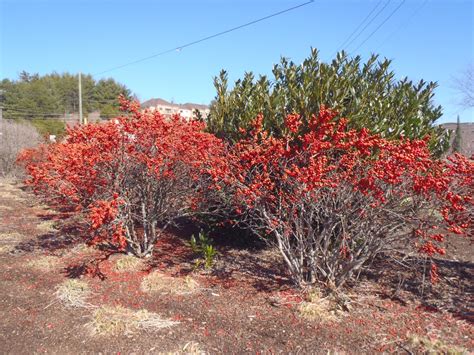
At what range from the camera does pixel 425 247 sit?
3.78 metres

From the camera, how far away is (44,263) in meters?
5.38

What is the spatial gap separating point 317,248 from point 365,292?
885mm

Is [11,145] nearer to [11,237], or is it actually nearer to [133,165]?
[11,237]

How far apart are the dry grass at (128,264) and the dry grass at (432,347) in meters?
3.59

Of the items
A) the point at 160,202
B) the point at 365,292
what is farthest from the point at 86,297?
the point at 365,292

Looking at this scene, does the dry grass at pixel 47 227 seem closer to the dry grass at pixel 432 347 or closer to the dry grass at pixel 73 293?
the dry grass at pixel 73 293

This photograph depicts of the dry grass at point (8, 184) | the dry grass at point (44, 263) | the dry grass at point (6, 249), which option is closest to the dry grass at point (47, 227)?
the dry grass at point (6, 249)

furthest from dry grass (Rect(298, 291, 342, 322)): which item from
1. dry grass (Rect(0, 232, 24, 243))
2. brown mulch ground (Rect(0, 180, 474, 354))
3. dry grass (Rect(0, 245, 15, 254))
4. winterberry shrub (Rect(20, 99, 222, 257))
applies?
dry grass (Rect(0, 232, 24, 243))

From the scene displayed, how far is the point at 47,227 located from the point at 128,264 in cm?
349

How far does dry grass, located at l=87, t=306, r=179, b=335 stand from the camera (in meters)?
3.46

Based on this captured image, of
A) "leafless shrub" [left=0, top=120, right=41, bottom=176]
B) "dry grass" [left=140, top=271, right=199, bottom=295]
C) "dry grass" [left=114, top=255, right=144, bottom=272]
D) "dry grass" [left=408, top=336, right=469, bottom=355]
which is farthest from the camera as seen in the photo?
"leafless shrub" [left=0, top=120, right=41, bottom=176]

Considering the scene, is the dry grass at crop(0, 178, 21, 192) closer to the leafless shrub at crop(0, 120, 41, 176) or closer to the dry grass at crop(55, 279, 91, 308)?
the leafless shrub at crop(0, 120, 41, 176)

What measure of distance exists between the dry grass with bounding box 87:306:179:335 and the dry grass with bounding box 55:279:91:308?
0.40 meters

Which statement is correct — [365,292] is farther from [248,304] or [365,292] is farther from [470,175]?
[470,175]
